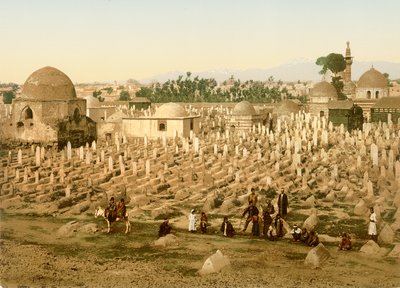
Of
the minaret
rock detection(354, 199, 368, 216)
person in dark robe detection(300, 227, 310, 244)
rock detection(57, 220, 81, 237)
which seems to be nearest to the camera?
person in dark robe detection(300, 227, 310, 244)

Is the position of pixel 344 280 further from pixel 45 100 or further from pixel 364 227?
pixel 45 100

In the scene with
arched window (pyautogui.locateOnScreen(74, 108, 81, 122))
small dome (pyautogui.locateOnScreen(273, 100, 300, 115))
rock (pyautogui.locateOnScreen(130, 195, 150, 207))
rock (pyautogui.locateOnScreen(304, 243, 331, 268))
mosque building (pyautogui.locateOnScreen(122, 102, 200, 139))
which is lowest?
rock (pyautogui.locateOnScreen(304, 243, 331, 268))

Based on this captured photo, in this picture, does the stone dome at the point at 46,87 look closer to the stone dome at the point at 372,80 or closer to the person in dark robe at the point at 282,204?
the person in dark robe at the point at 282,204

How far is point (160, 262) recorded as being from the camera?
10539mm

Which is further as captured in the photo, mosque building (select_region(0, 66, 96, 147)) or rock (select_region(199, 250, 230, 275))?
mosque building (select_region(0, 66, 96, 147))

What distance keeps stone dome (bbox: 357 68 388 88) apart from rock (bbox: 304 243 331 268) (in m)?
38.0

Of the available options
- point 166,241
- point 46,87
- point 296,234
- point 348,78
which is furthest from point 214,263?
point 348,78

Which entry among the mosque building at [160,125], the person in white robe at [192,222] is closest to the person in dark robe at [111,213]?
the person in white robe at [192,222]

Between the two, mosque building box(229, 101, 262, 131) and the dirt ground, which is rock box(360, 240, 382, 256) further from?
mosque building box(229, 101, 262, 131)

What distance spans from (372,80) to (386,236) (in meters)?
36.3

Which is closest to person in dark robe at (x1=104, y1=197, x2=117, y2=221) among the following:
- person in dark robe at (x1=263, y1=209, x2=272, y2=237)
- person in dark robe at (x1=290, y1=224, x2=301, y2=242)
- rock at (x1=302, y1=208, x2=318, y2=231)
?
person in dark robe at (x1=263, y1=209, x2=272, y2=237)

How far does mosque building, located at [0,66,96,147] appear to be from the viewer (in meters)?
24.6

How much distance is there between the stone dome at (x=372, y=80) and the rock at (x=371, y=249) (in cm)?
3685

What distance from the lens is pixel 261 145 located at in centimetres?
2673
